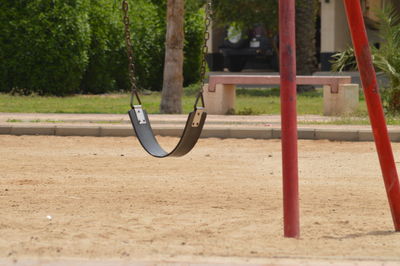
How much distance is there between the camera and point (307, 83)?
1638cm

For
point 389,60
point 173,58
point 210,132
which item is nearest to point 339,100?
point 389,60

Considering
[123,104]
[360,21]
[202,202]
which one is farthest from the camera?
[123,104]

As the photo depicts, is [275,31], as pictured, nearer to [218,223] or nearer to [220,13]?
[220,13]

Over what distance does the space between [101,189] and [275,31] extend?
793 inches

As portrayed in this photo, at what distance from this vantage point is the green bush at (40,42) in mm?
20938

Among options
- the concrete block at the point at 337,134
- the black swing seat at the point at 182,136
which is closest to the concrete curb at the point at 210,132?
the concrete block at the point at 337,134

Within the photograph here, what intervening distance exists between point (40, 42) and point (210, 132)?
348 inches

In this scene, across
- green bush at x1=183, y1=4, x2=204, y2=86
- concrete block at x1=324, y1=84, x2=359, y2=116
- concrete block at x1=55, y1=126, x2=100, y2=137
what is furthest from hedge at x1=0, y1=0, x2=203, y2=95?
concrete block at x1=55, y1=126, x2=100, y2=137

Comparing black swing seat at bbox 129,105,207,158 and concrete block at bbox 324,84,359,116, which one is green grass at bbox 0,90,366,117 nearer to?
concrete block at bbox 324,84,359,116

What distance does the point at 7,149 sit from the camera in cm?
1159

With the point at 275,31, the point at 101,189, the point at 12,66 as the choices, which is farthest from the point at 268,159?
the point at 275,31

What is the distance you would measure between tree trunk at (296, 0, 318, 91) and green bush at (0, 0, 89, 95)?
16.8 feet

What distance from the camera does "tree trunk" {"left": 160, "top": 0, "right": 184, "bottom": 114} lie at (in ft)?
56.0

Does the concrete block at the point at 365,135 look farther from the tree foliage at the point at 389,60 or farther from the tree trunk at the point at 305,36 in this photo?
the tree trunk at the point at 305,36
